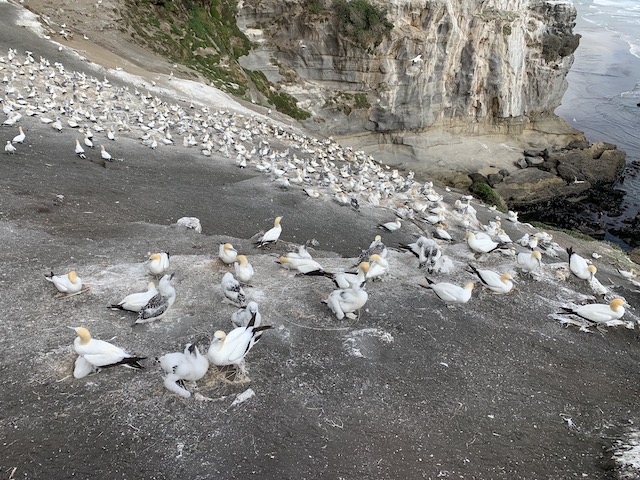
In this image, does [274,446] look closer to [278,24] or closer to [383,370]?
[383,370]

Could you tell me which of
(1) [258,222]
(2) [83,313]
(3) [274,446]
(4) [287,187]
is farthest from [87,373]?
(4) [287,187]

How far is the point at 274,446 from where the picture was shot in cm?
660

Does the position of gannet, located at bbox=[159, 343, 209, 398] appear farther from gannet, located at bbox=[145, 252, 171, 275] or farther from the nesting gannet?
the nesting gannet

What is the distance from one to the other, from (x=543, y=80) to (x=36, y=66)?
4825cm

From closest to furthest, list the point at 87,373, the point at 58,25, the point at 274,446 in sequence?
the point at 274,446 < the point at 87,373 < the point at 58,25

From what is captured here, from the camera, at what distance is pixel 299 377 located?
784cm

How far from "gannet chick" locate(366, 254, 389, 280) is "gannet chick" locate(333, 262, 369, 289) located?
0.52 metres

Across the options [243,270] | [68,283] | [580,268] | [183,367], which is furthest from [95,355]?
[580,268]

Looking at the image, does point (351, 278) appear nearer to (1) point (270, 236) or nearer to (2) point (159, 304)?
(1) point (270, 236)

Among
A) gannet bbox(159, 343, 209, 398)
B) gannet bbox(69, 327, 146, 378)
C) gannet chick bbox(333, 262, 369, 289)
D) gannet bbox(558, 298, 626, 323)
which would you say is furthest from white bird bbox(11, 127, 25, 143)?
gannet bbox(558, 298, 626, 323)

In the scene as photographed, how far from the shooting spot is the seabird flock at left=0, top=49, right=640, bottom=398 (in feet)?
27.3

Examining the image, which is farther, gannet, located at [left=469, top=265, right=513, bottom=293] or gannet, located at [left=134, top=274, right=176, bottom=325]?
gannet, located at [left=469, top=265, right=513, bottom=293]

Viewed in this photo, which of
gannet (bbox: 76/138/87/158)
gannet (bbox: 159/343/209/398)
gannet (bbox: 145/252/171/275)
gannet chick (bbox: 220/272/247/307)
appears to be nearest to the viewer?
→ gannet (bbox: 159/343/209/398)

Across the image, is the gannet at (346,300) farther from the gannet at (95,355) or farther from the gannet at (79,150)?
the gannet at (79,150)
